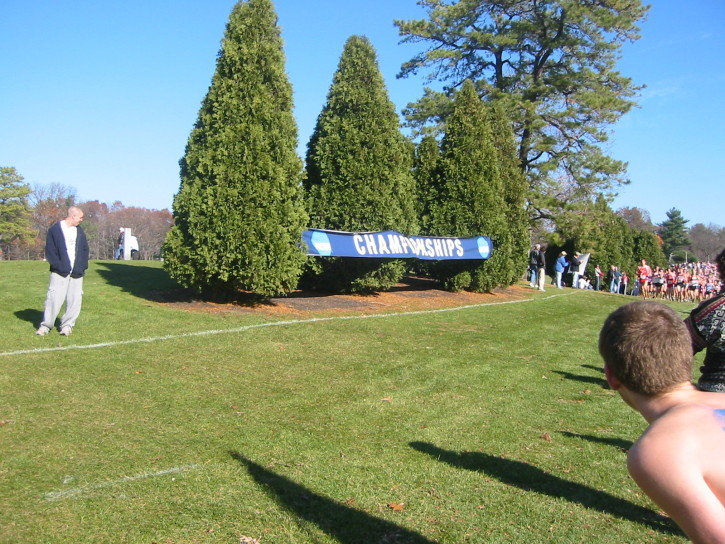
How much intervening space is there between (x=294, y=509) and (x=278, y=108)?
394 inches

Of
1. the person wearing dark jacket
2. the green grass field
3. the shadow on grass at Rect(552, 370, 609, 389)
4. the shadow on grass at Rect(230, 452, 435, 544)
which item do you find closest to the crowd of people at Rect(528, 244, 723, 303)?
the shadow on grass at Rect(552, 370, 609, 389)

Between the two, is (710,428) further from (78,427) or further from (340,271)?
(340,271)

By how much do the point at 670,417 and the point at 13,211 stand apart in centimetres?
6938

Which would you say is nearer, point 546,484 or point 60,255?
point 546,484

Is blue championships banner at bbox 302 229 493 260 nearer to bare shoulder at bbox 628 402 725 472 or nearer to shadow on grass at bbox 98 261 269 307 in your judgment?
shadow on grass at bbox 98 261 269 307

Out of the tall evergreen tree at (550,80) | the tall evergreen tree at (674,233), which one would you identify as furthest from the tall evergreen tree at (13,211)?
the tall evergreen tree at (674,233)

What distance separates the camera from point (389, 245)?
14812 millimetres

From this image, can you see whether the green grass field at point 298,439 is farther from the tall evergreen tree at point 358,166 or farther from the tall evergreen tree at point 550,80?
the tall evergreen tree at point 550,80

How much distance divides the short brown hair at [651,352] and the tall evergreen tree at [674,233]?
85830 mm

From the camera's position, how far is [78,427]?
5469 millimetres

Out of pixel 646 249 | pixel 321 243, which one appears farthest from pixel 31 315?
pixel 646 249

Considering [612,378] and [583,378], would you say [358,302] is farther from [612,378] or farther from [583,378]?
[612,378]

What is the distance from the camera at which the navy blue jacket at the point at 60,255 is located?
8727mm

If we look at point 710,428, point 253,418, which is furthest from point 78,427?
point 710,428
